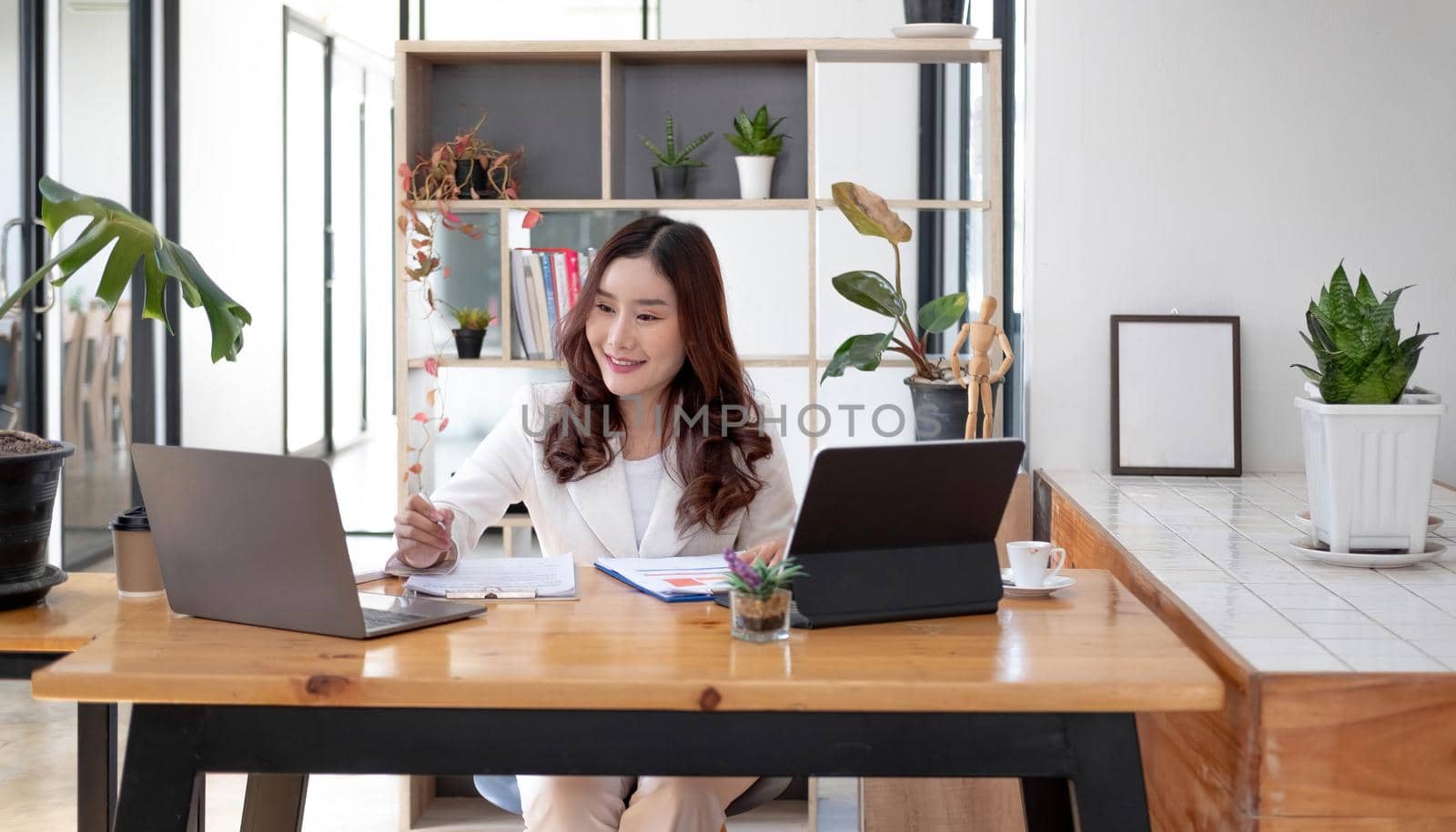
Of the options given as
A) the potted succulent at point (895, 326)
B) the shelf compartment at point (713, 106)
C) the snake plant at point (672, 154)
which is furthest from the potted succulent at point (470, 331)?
the potted succulent at point (895, 326)

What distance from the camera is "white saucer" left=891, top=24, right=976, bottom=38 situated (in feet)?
10.6

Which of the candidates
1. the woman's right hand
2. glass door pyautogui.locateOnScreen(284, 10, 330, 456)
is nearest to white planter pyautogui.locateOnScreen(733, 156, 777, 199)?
the woman's right hand

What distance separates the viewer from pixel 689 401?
2.44m

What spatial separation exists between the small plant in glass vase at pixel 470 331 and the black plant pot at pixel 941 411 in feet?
3.72

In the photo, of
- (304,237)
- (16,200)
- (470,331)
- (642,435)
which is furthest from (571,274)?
(304,237)

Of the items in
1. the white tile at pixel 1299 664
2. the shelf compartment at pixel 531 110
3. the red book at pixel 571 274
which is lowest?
the white tile at pixel 1299 664

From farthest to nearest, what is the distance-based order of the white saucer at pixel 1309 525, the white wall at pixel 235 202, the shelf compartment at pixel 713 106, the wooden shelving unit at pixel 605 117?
the white wall at pixel 235 202, the shelf compartment at pixel 713 106, the wooden shelving unit at pixel 605 117, the white saucer at pixel 1309 525

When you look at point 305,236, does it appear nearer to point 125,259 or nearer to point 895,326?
point 895,326

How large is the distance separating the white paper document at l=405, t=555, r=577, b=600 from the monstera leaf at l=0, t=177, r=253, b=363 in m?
0.49

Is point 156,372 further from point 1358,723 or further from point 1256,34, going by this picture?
point 1358,723

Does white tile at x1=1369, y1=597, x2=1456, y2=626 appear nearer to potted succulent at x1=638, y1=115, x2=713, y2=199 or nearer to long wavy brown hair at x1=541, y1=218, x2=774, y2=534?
long wavy brown hair at x1=541, y1=218, x2=774, y2=534

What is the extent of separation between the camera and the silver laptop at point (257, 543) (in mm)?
1503

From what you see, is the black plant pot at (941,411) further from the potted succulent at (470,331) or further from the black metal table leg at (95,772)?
the black metal table leg at (95,772)

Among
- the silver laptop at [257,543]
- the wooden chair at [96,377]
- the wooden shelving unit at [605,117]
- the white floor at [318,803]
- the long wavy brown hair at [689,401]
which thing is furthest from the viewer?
the wooden chair at [96,377]
